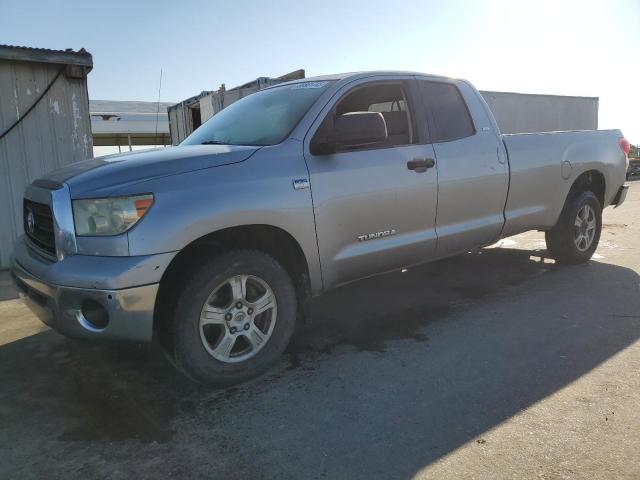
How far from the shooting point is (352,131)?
10.9 ft

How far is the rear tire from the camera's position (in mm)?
5422

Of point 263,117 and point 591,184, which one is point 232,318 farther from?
point 591,184

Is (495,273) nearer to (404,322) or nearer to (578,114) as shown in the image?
(404,322)

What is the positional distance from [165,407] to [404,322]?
198 cm

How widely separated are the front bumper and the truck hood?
0.39m

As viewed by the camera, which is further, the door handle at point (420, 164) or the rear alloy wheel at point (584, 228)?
the rear alloy wheel at point (584, 228)

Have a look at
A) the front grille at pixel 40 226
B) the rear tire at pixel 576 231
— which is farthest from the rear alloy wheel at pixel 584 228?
the front grille at pixel 40 226

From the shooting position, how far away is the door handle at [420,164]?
12.4 ft

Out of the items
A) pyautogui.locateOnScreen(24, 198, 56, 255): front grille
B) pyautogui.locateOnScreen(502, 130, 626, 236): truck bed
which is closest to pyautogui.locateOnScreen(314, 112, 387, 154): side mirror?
pyautogui.locateOnScreen(24, 198, 56, 255): front grille

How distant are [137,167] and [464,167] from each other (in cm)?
256

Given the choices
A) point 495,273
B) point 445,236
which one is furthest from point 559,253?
point 445,236

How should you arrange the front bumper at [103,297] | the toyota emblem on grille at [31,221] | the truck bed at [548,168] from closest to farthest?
1. the front bumper at [103,297]
2. the toyota emblem on grille at [31,221]
3. the truck bed at [548,168]

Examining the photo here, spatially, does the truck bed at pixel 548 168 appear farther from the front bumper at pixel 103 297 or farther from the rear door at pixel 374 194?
the front bumper at pixel 103 297

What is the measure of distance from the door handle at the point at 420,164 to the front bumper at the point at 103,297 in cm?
192
